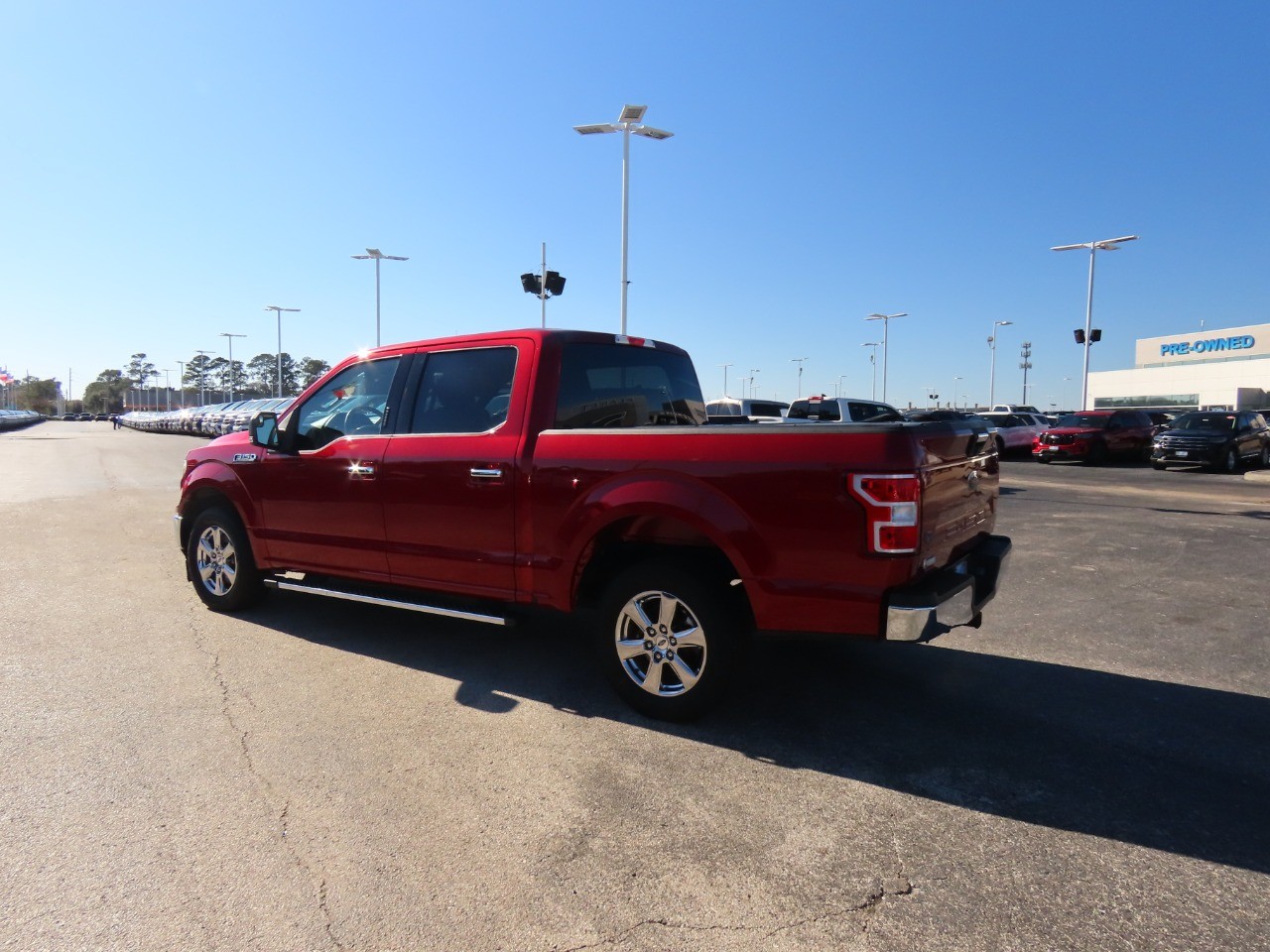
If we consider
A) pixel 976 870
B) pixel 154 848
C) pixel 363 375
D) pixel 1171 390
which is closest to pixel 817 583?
pixel 976 870

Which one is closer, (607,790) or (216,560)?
(607,790)

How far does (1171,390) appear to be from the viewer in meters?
64.4

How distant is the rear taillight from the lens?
10.5 ft

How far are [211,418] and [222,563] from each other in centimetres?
4021

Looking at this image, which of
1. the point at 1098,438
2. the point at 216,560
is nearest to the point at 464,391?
the point at 216,560

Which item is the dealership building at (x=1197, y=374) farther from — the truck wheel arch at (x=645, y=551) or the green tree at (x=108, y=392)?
the green tree at (x=108, y=392)

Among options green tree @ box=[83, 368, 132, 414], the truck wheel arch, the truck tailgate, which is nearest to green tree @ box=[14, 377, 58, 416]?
green tree @ box=[83, 368, 132, 414]

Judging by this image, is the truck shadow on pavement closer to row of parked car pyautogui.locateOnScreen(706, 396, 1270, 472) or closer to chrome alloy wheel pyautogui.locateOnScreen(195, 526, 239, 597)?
chrome alloy wheel pyautogui.locateOnScreen(195, 526, 239, 597)

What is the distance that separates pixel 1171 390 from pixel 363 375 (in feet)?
246

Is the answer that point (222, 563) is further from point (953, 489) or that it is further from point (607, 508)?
point (953, 489)

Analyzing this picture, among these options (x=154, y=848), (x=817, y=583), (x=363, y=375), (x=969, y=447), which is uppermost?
(x=363, y=375)

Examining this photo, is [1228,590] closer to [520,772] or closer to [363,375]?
[520,772]

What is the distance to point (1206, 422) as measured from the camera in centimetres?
2031

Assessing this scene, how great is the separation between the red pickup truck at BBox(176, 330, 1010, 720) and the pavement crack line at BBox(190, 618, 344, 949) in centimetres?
84
